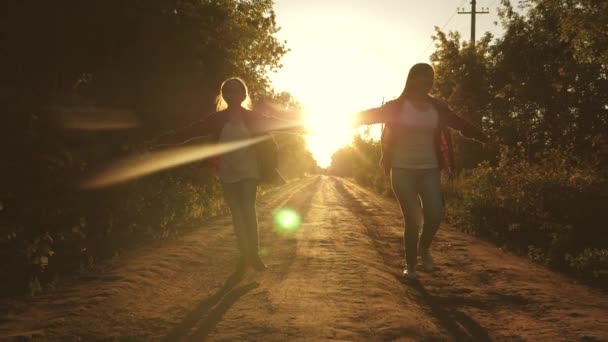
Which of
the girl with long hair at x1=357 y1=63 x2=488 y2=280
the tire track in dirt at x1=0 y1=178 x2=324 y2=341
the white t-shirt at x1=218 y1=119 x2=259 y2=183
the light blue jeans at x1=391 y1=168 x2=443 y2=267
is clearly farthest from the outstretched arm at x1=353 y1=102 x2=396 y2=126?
the tire track in dirt at x1=0 y1=178 x2=324 y2=341

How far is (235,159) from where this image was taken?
5.27 m

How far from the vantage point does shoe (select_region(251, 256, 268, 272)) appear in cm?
561

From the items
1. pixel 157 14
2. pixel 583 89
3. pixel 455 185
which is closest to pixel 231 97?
pixel 157 14

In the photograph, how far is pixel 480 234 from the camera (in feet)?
33.8

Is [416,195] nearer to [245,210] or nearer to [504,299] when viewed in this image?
[504,299]

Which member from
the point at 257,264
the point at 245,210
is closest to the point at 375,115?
the point at 245,210

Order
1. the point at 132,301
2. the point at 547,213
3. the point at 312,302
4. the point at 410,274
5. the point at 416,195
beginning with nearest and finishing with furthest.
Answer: the point at 312,302
the point at 132,301
the point at 416,195
the point at 410,274
the point at 547,213

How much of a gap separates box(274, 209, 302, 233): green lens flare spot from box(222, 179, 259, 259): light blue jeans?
407 cm

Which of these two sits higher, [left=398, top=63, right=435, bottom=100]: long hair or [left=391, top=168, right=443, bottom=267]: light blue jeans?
[left=398, top=63, right=435, bottom=100]: long hair

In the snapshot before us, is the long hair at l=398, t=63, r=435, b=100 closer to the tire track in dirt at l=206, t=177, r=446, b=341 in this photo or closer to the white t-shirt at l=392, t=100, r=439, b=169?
the white t-shirt at l=392, t=100, r=439, b=169

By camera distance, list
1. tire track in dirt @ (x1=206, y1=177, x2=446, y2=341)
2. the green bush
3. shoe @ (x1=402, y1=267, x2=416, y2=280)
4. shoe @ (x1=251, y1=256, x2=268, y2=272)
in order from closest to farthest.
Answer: tire track in dirt @ (x1=206, y1=177, x2=446, y2=341)
shoe @ (x1=402, y1=267, x2=416, y2=280)
shoe @ (x1=251, y1=256, x2=268, y2=272)
the green bush

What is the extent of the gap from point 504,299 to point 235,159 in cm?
297

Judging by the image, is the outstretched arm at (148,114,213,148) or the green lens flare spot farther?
the green lens flare spot

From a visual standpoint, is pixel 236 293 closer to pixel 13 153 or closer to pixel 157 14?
pixel 13 153
